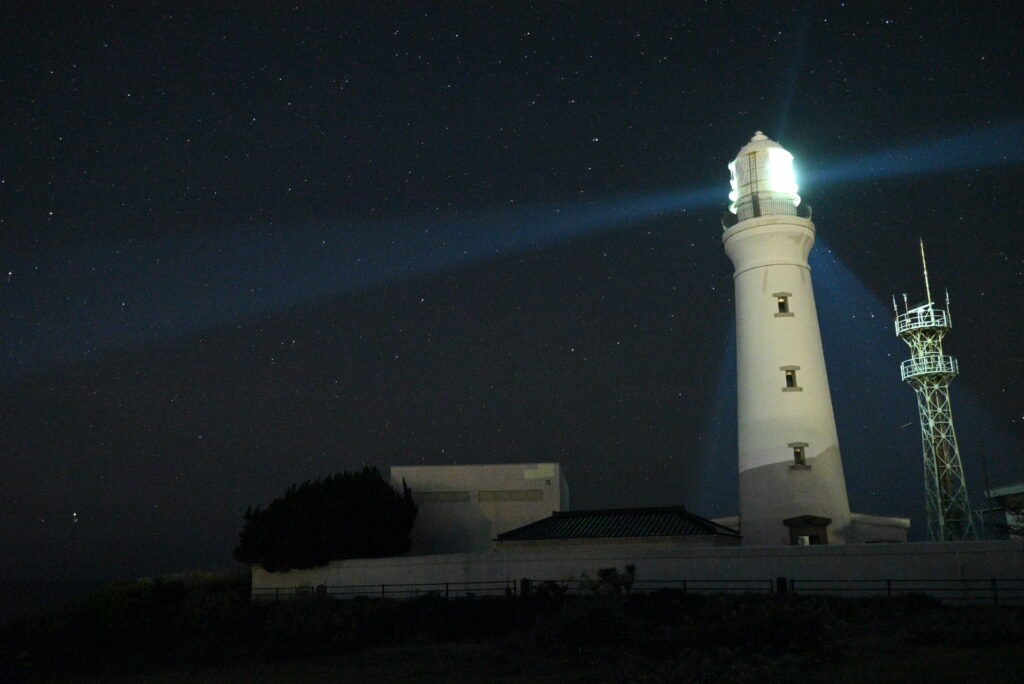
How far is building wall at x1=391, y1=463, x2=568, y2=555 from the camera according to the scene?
4459 centimetres

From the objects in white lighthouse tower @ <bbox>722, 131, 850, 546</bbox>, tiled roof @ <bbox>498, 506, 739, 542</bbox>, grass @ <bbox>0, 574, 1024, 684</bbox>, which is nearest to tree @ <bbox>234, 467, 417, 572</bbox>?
grass @ <bbox>0, 574, 1024, 684</bbox>

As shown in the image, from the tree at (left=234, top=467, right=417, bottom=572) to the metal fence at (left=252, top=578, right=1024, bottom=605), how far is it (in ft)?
4.71

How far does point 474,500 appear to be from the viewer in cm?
4519

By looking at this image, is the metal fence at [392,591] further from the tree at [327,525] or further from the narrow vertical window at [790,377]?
the narrow vertical window at [790,377]

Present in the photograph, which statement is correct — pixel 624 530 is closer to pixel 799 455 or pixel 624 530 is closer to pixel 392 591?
pixel 799 455

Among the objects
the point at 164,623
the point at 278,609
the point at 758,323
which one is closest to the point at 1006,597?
the point at 758,323

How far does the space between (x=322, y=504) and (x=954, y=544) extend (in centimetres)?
2422

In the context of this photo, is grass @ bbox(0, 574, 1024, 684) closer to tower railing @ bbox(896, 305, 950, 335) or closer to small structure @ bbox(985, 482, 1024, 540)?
small structure @ bbox(985, 482, 1024, 540)

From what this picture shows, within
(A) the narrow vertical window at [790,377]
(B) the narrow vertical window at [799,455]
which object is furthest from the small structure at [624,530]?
(A) the narrow vertical window at [790,377]

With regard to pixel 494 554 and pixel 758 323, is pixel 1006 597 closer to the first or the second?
pixel 758 323

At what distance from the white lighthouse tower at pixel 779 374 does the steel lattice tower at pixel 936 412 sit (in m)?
14.3

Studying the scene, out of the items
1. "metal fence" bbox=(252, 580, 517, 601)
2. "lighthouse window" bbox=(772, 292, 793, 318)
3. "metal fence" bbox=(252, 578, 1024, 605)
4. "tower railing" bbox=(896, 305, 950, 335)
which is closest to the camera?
"metal fence" bbox=(252, 578, 1024, 605)

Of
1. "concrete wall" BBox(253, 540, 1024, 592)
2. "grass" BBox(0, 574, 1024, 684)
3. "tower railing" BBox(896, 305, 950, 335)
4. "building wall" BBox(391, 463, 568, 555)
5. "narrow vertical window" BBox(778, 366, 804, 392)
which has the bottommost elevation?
"grass" BBox(0, 574, 1024, 684)

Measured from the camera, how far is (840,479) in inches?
1268
